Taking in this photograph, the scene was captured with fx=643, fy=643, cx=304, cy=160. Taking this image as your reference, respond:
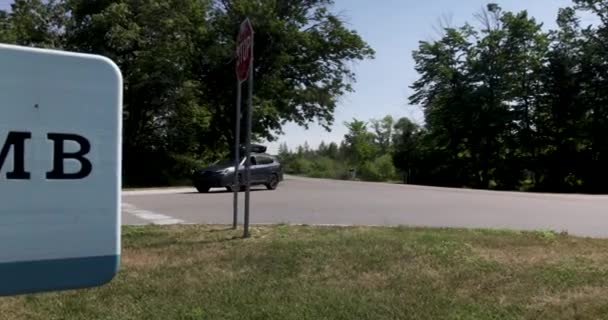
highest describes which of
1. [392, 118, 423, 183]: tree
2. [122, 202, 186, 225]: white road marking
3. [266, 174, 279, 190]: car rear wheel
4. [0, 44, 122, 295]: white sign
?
[392, 118, 423, 183]: tree

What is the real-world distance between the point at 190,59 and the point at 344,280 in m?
30.5

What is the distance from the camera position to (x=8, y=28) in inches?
1208

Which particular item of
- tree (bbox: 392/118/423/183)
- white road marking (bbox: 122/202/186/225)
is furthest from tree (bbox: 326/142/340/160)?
white road marking (bbox: 122/202/186/225)

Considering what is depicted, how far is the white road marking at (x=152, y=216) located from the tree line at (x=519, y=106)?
1338 inches

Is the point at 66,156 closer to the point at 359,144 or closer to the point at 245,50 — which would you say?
the point at 245,50

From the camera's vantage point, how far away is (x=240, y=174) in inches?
893

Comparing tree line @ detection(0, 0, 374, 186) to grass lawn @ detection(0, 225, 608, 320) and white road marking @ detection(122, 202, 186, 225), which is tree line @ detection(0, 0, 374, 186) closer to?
white road marking @ detection(122, 202, 186, 225)

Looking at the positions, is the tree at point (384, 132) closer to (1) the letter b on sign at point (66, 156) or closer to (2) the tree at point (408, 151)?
(2) the tree at point (408, 151)

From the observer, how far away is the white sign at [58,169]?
5.50 feet

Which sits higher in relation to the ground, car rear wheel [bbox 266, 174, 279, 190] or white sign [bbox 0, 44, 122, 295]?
white sign [bbox 0, 44, 122, 295]

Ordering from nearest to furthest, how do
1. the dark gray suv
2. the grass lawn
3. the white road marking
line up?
1. the grass lawn
2. the white road marking
3. the dark gray suv

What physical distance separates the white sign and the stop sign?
710 cm

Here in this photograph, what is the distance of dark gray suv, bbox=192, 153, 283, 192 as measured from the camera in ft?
76.7

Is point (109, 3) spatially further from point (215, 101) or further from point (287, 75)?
point (287, 75)
